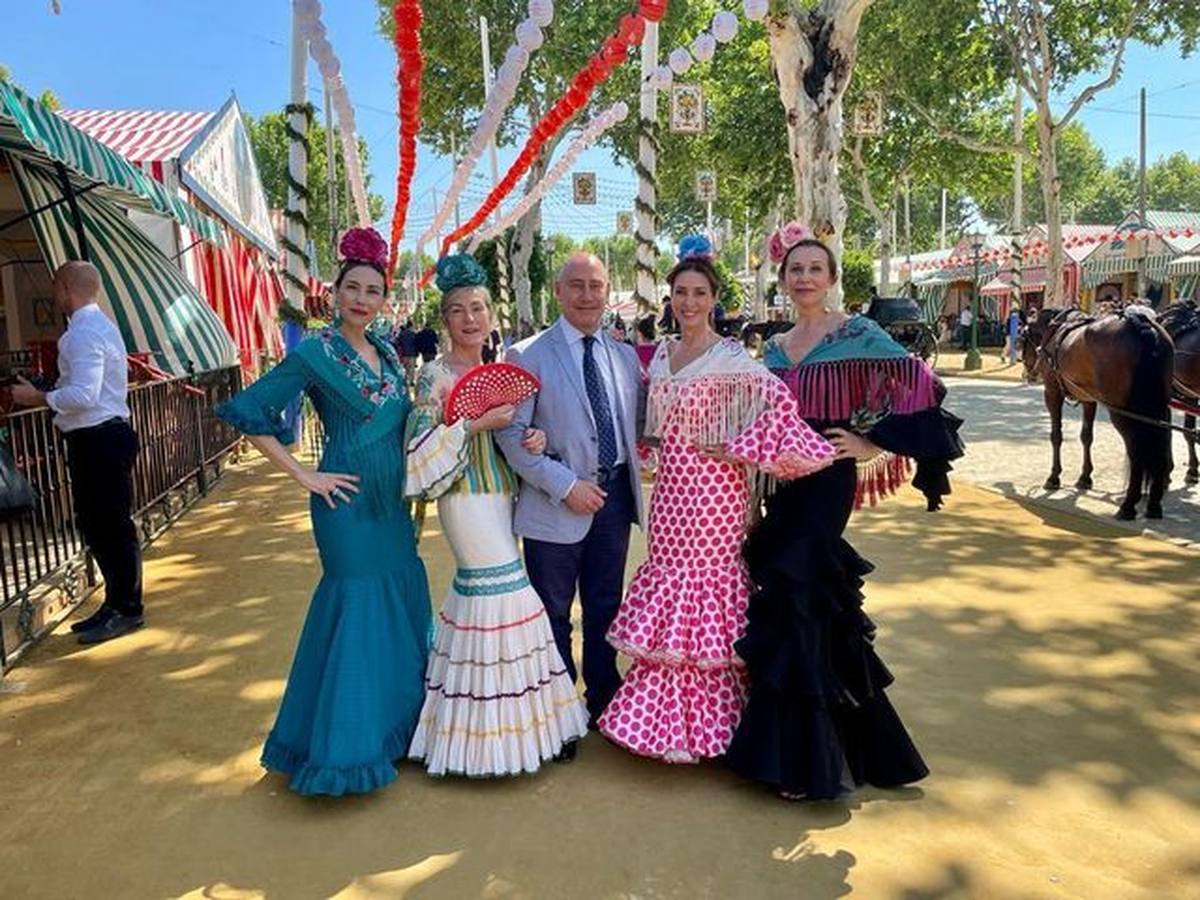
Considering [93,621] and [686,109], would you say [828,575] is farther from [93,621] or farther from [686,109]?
[686,109]

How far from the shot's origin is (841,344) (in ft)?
10.00

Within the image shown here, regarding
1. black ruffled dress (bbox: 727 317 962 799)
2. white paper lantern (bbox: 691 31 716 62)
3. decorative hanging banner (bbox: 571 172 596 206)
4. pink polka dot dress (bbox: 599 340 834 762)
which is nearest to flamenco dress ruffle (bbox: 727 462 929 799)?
black ruffled dress (bbox: 727 317 962 799)

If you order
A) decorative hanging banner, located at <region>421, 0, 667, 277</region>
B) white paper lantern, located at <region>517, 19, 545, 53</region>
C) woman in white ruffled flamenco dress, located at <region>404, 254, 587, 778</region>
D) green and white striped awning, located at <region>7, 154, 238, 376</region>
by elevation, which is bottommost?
woman in white ruffled flamenco dress, located at <region>404, 254, 587, 778</region>

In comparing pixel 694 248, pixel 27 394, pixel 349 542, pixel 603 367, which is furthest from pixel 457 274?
pixel 27 394

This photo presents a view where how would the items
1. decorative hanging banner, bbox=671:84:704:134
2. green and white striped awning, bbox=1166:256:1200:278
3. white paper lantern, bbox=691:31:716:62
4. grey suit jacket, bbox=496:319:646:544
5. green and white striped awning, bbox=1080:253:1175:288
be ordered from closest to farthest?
grey suit jacket, bbox=496:319:646:544, white paper lantern, bbox=691:31:716:62, decorative hanging banner, bbox=671:84:704:134, green and white striped awning, bbox=1166:256:1200:278, green and white striped awning, bbox=1080:253:1175:288

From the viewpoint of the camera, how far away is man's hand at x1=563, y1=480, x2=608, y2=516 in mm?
3029

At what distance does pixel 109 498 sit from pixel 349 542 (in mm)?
2196

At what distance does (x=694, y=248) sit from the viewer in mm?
3227

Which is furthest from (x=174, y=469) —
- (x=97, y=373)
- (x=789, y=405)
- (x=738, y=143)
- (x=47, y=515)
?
(x=738, y=143)

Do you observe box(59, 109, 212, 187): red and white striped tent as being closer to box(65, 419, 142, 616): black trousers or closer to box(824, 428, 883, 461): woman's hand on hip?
box(65, 419, 142, 616): black trousers

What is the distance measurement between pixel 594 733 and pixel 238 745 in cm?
138

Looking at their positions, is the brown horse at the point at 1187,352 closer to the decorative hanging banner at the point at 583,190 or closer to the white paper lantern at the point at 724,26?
the white paper lantern at the point at 724,26

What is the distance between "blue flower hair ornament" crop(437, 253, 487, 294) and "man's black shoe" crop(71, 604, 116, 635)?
2943 millimetres

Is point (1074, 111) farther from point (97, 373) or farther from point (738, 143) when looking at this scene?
point (97, 373)
